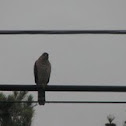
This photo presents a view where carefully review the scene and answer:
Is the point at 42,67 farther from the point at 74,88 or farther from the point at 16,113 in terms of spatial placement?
the point at 16,113

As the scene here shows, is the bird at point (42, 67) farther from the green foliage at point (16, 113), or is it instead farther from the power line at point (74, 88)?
the green foliage at point (16, 113)

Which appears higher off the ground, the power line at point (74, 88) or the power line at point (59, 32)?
the power line at point (59, 32)

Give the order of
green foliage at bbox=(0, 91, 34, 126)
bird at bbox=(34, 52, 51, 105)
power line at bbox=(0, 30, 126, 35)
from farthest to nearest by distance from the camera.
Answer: green foliage at bbox=(0, 91, 34, 126) → bird at bbox=(34, 52, 51, 105) → power line at bbox=(0, 30, 126, 35)

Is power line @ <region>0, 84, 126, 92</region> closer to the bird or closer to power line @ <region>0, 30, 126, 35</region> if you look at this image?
power line @ <region>0, 30, 126, 35</region>

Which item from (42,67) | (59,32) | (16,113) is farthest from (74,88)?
(16,113)

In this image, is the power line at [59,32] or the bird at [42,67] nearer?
the power line at [59,32]

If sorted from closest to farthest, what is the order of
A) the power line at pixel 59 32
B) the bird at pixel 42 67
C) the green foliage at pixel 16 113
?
1. the power line at pixel 59 32
2. the bird at pixel 42 67
3. the green foliage at pixel 16 113

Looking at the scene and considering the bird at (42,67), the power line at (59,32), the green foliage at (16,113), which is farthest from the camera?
the green foliage at (16,113)

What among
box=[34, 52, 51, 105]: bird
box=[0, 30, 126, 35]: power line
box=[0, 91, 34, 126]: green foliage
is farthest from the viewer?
box=[0, 91, 34, 126]: green foliage

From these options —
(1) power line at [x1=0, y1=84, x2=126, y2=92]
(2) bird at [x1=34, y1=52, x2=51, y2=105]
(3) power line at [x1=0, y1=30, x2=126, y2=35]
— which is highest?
(3) power line at [x1=0, y1=30, x2=126, y2=35]

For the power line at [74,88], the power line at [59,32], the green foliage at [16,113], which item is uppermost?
the power line at [59,32]

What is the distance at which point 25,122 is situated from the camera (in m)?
20.4

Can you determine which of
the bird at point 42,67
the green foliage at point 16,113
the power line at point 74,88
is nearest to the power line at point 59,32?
the power line at point 74,88

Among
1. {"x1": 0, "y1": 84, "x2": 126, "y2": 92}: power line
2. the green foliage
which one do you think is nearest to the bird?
{"x1": 0, "y1": 84, "x2": 126, "y2": 92}: power line
